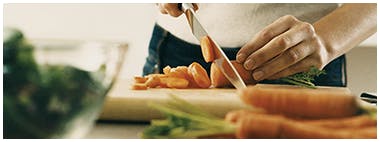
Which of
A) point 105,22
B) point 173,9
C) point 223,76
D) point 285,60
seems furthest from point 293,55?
point 105,22

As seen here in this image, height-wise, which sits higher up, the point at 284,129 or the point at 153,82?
the point at 284,129

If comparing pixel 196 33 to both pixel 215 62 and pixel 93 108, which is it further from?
pixel 93 108

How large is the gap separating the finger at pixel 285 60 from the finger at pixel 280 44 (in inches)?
0.6

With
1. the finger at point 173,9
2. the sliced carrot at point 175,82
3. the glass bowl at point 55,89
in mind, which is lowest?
the sliced carrot at point 175,82

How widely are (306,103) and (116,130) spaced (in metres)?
0.31

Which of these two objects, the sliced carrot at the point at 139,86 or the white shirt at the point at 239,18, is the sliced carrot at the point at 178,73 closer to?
the sliced carrot at the point at 139,86

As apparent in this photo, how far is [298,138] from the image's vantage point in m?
0.59

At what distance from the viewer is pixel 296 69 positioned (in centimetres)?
124

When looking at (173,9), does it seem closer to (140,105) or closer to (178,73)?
(178,73)

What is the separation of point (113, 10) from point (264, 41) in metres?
1.08

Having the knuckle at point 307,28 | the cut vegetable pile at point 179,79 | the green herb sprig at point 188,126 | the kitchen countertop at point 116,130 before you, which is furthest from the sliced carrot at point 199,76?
the green herb sprig at point 188,126

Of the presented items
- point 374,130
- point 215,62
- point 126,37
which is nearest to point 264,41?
point 215,62

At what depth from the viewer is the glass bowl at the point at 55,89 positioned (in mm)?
588

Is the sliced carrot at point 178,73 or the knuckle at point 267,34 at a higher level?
the knuckle at point 267,34
